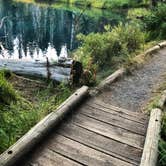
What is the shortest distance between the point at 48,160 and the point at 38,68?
5.20 m

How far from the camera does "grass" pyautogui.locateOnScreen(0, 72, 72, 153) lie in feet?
17.8

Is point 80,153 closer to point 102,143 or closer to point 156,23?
point 102,143

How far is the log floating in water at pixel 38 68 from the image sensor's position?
897cm

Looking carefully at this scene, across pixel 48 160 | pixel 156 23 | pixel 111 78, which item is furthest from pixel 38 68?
pixel 156 23

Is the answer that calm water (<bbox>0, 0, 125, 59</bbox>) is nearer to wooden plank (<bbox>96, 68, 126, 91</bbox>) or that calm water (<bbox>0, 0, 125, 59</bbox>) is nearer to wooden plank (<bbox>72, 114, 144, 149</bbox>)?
wooden plank (<bbox>96, 68, 126, 91</bbox>)

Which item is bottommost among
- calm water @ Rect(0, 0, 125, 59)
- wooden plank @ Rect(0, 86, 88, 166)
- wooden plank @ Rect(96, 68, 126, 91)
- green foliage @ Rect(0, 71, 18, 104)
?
calm water @ Rect(0, 0, 125, 59)

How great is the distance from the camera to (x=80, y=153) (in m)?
5.01

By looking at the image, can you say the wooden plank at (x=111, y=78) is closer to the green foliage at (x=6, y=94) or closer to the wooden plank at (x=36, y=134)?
the wooden plank at (x=36, y=134)

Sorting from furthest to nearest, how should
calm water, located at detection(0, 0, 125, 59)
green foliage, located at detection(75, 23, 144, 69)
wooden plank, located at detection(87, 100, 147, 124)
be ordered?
calm water, located at detection(0, 0, 125, 59) → green foliage, located at detection(75, 23, 144, 69) → wooden plank, located at detection(87, 100, 147, 124)

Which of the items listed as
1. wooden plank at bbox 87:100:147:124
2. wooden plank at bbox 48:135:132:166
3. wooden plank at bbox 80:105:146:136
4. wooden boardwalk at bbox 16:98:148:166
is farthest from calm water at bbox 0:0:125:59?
wooden plank at bbox 48:135:132:166

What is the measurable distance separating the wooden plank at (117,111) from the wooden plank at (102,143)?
107 cm

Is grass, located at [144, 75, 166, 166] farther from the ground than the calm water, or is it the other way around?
grass, located at [144, 75, 166, 166]

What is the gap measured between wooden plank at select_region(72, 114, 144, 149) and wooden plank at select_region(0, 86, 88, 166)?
305mm

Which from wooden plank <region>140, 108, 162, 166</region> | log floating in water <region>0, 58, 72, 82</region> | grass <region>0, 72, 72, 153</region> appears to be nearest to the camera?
wooden plank <region>140, 108, 162, 166</region>
